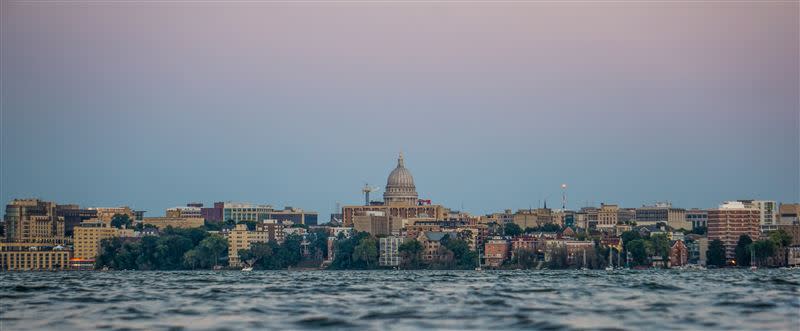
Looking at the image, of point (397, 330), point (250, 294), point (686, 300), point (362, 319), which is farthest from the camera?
point (250, 294)

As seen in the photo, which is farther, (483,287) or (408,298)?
(483,287)

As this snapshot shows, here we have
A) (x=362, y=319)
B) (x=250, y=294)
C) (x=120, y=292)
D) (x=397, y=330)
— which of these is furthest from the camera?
(x=120, y=292)

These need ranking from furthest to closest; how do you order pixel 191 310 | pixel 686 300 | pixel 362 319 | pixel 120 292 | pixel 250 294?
1. pixel 120 292
2. pixel 250 294
3. pixel 686 300
4. pixel 191 310
5. pixel 362 319

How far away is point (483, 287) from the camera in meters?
104

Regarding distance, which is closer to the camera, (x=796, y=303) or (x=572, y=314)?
(x=572, y=314)

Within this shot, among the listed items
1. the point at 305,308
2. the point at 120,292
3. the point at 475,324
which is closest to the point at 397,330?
the point at 475,324

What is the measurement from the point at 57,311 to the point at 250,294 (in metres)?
19.6

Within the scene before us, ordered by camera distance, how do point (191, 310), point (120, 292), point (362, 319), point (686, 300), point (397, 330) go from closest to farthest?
1. point (397, 330)
2. point (362, 319)
3. point (191, 310)
4. point (686, 300)
5. point (120, 292)

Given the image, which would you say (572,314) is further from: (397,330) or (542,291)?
(542,291)

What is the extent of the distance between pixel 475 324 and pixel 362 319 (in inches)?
213

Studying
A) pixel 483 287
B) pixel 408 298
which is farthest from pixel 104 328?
pixel 483 287

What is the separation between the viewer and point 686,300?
80938 mm

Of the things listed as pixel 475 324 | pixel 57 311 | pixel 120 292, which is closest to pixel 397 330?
pixel 475 324

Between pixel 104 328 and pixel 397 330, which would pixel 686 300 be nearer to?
pixel 397 330
